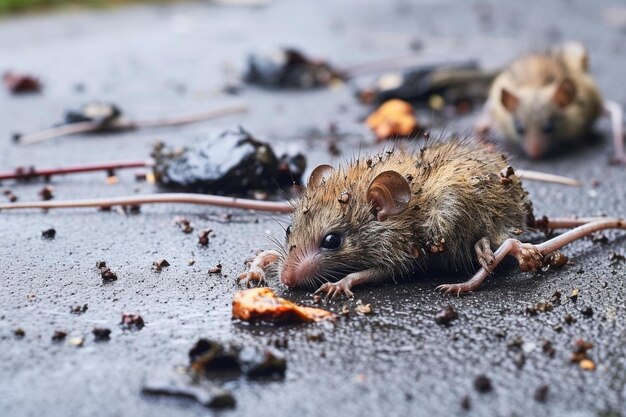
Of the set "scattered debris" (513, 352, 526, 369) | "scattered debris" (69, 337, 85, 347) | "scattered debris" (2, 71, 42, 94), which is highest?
"scattered debris" (2, 71, 42, 94)

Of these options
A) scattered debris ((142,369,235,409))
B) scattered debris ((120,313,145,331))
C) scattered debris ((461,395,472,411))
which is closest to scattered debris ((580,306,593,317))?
scattered debris ((461,395,472,411))

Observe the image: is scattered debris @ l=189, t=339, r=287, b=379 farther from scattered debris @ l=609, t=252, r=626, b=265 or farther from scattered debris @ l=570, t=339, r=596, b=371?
scattered debris @ l=609, t=252, r=626, b=265

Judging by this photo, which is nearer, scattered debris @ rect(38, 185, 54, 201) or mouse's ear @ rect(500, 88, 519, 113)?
scattered debris @ rect(38, 185, 54, 201)

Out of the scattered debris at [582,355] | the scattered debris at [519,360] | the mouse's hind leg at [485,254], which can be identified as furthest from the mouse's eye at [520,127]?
the scattered debris at [519,360]

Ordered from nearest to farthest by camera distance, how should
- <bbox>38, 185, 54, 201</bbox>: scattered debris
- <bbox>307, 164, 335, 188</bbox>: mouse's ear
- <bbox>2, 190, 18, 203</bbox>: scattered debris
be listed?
<bbox>307, 164, 335, 188</bbox>: mouse's ear
<bbox>2, 190, 18, 203</bbox>: scattered debris
<bbox>38, 185, 54, 201</bbox>: scattered debris

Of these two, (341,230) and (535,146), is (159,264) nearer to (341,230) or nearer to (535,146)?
(341,230)

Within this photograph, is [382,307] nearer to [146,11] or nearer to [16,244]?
[16,244]

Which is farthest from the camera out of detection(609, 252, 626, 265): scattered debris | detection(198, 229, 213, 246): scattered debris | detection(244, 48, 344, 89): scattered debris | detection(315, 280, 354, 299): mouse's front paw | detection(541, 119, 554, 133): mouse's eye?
detection(244, 48, 344, 89): scattered debris

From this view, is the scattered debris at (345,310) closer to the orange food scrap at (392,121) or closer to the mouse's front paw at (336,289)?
the mouse's front paw at (336,289)
